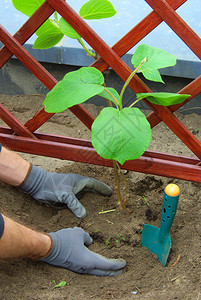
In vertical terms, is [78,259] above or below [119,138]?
below

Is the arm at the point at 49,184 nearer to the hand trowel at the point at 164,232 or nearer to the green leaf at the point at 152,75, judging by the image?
the hand trowel at the point at 164,232

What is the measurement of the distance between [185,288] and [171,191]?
0.34m

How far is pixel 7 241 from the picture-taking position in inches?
45.5

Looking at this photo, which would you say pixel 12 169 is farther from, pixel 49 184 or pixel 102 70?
pixel 102 70

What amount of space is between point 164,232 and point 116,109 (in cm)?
52

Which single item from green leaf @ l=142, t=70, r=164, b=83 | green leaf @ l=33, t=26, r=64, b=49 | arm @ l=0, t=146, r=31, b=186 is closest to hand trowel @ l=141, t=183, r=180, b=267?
green leaf @ l=142, t=70, r=164, b=83

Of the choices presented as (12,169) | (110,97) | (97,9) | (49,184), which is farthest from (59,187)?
(97,9)

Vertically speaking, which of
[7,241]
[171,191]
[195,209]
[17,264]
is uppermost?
[7,241]

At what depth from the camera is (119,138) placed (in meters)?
1.19

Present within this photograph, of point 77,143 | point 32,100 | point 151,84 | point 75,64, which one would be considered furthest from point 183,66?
point 32,100

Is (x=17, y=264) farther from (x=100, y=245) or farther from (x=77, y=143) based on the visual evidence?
(x=77, y=143)

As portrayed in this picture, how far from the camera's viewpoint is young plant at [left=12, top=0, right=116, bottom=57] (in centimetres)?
134

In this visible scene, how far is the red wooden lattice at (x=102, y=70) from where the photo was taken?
1.32 m

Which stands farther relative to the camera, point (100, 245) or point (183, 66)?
point (183, 66)
